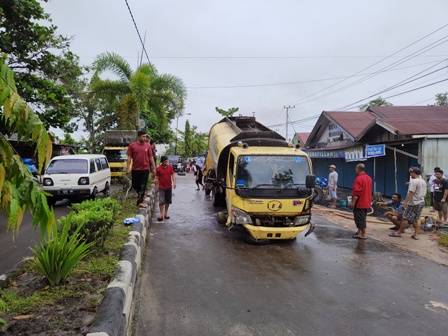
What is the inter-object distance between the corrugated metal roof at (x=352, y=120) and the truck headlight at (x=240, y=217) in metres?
11.7

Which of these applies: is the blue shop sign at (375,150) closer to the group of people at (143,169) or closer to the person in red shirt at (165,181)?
the group of people at (143,169)

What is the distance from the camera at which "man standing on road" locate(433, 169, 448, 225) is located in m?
8.95

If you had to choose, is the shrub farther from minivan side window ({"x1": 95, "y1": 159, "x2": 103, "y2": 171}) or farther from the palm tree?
the palm tree

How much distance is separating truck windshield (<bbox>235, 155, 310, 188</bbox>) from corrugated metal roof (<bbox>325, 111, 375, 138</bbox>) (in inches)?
413

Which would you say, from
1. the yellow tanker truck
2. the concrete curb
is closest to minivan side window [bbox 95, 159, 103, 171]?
the yellow tanker truck

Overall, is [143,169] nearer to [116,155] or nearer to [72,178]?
[72,178]

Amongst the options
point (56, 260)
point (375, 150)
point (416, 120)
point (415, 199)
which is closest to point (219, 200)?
point (415, 199)

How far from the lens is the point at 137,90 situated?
51.3ft

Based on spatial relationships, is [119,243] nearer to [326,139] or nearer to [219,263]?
[219,263]

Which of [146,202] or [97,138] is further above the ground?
[97,138]

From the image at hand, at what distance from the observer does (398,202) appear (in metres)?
9.33

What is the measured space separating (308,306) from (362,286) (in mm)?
1243

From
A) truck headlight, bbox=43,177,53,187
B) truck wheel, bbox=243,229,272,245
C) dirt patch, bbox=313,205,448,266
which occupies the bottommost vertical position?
dirt patch, bbox=313,205,448,266

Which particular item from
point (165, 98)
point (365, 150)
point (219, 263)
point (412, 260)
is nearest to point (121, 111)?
point (165, 98)
